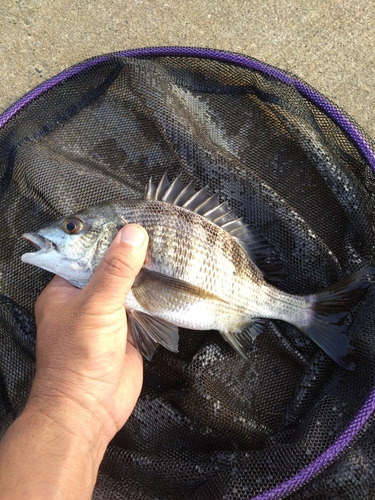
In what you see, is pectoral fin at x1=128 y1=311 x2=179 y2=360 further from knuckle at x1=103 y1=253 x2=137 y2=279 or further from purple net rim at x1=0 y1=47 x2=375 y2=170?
purple net rim at x1=0 y1=47 x2=375 y2=170

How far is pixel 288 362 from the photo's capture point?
7.47ft

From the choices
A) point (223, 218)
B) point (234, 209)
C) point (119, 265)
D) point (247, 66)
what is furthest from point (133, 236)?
point (247, 66)

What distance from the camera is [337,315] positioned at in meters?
2.13

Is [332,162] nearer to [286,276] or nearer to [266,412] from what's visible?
[286,276]

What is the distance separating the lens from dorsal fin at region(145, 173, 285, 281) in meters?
2.15

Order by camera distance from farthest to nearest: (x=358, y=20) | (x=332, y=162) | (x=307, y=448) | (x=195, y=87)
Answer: (x=358, y=20), (x=195, y=87), (x=332, y=162), (x=307, y=448)

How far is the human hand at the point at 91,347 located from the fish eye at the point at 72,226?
0.25 metres

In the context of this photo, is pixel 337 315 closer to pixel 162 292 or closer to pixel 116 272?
pixel 162 292

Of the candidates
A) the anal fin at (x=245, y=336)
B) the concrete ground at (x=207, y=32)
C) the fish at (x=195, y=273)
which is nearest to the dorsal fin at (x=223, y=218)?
the fish at (x=195, y=273)

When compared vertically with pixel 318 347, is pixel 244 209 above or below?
above

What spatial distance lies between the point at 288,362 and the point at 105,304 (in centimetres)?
110

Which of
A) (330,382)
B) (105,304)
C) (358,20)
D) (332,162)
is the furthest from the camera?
(358,20)

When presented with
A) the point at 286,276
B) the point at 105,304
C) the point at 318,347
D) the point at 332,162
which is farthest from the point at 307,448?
the point at 332,162

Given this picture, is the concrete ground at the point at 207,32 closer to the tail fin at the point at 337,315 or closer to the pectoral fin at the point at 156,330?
the tail fin at the point at 337,315
